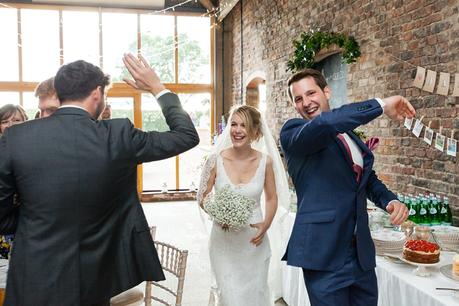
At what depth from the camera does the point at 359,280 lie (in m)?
1.85

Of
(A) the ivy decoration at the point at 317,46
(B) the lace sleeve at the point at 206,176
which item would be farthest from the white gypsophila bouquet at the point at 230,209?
(A) the ivy decoration at the point at 317,46

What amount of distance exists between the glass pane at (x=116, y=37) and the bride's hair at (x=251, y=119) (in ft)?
22.6

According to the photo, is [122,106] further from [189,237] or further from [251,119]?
[251,119]

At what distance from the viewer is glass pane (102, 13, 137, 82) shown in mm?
9578

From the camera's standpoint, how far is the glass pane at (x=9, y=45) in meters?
9.14

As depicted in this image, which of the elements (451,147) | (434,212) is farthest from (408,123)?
(434,212)

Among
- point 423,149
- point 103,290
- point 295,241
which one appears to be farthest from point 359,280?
point 423,149

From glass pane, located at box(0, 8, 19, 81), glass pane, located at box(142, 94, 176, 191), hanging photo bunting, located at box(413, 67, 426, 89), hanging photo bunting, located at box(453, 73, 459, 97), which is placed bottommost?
glass pane, located at box(142, 94, 176, 191)

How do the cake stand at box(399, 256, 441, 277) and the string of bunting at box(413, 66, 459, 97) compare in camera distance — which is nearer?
the cake stand at box(399, 256, 441, 277)

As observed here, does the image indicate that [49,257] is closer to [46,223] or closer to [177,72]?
[46,223]

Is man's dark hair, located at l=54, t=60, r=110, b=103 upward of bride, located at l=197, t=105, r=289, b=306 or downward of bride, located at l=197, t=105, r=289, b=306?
upward

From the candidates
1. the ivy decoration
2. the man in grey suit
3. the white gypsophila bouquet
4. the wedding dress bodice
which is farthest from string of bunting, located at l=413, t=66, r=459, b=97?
the man in grey suit

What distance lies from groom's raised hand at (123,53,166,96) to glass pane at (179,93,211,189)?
836 centimetres

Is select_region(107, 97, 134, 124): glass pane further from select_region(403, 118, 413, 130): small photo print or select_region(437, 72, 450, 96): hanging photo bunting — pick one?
select_region(437, 72, 450, 96): hanging photo bunting
